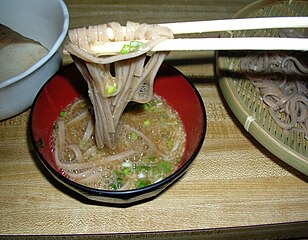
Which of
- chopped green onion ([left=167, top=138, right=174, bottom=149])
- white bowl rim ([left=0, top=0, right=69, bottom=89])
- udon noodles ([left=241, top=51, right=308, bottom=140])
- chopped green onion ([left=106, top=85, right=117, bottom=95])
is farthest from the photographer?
udon noodles ([left=241, top=51, right=308, bottom=140])

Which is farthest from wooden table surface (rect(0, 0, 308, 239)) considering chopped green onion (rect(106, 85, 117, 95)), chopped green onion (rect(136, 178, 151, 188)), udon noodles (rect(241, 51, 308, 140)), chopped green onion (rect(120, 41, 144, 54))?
chopped green onion (rect(120, 41, 144, 54))

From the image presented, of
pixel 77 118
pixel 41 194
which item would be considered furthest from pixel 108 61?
pixel 41 194

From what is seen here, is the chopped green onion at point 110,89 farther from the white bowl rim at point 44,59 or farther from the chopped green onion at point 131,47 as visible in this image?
the white bowl rim at point 44,59

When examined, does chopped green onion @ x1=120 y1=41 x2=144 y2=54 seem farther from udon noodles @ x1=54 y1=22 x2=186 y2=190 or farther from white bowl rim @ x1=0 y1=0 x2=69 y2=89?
white bowl rim @ x1=0 y1=0 x2=69 y2=89

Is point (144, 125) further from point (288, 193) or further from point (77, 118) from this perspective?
point (288, 193)

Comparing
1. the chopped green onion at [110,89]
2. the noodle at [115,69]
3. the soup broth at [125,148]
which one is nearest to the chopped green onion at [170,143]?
the soup broth at [125,148]

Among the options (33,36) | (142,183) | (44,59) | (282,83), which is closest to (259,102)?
(282,83)
